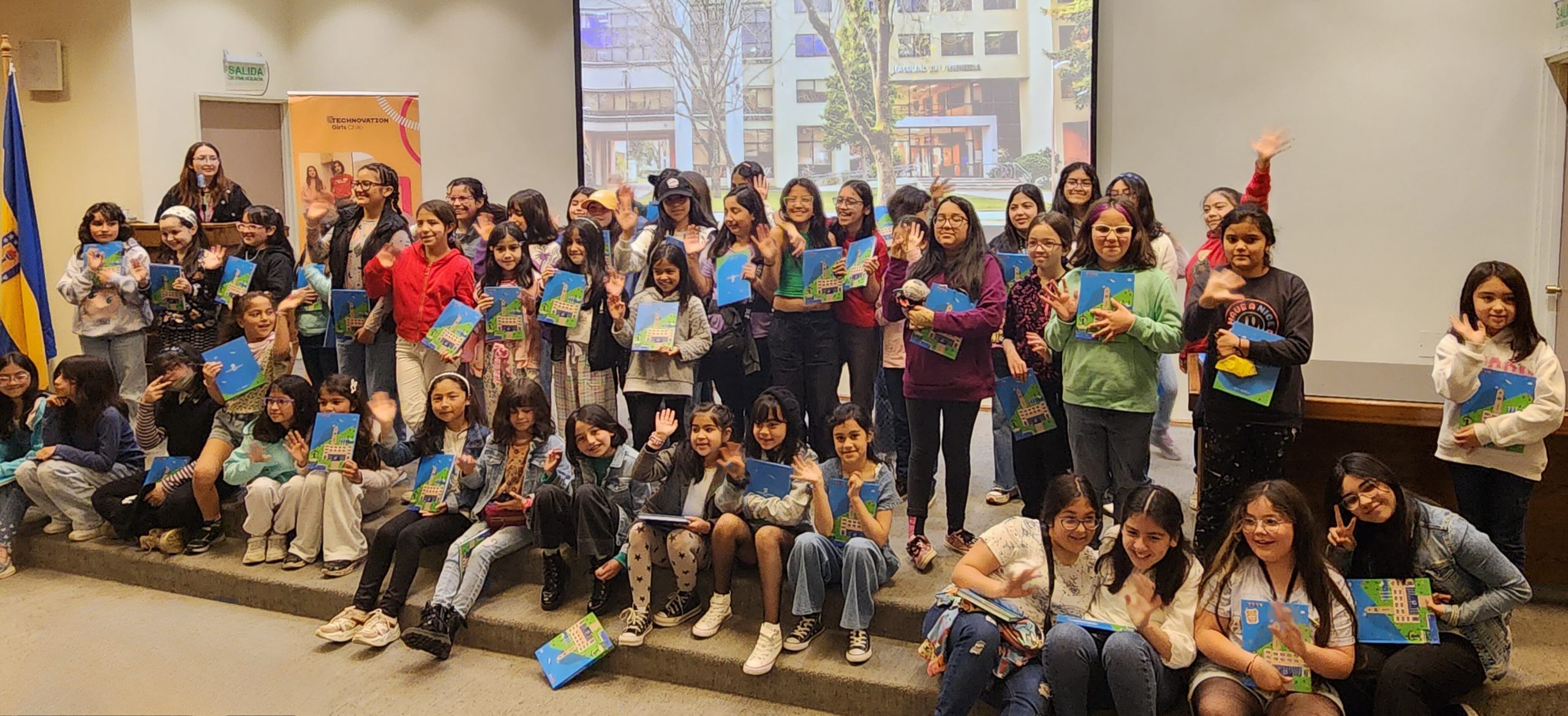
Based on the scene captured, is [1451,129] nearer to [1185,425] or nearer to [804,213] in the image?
[1185,425]

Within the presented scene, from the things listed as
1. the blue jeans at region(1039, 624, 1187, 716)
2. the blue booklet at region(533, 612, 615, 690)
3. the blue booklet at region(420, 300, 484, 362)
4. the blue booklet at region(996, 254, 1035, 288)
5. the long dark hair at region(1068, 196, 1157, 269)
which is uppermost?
the long dark hair at region(1068, 196, 1157, 269)

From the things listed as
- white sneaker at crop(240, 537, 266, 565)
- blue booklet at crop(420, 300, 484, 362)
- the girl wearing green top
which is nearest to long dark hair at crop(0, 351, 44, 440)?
white sneaker at crop(240, 537, 266, 565)

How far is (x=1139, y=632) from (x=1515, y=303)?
140 centimetres

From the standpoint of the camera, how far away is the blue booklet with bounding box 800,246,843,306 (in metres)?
4.16

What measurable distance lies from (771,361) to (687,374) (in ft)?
1.08

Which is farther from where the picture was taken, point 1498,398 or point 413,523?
point 413,523

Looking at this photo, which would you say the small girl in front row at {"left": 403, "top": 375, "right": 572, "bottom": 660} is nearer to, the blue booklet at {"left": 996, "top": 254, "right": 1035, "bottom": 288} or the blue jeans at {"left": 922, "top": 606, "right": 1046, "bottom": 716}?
the blue jeans at {"left": 922, "top": 606, "right": 1046, "bottom": 716}

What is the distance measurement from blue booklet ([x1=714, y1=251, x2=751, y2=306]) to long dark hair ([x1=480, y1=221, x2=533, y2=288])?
2.74ft

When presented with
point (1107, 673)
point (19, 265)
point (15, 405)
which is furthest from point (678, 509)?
point (19, 265)

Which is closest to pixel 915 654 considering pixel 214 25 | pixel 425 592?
pixel 425 592

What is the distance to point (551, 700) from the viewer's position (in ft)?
11.6

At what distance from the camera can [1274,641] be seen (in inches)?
113

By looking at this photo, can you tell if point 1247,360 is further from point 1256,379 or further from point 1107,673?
point 1107,673

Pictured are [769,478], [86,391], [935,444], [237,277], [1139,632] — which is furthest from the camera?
[237,277]
